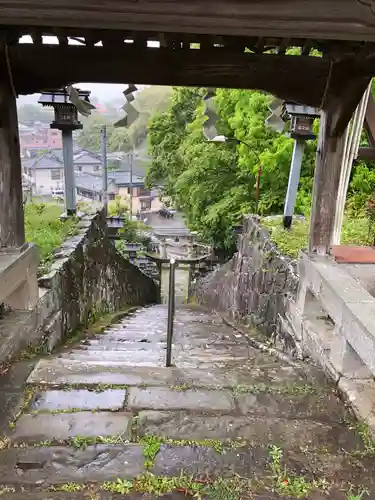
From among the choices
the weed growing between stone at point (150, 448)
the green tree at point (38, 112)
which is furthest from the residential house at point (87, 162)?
the weed growing between stone at point (150, 448)

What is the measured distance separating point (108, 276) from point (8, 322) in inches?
208

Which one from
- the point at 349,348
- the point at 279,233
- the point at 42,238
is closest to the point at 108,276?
the point at 42,238

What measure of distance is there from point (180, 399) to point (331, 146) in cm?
297

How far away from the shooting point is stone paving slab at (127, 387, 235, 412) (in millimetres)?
3154

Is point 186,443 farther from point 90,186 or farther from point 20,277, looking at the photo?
point 90,186

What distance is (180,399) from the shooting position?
327cm

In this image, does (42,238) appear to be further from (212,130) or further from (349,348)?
(349,348)

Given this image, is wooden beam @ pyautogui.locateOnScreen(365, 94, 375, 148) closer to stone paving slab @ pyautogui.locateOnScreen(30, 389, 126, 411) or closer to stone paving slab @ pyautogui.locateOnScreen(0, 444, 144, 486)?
stone paving slab @ pyautogui.locateOnScreen(30, 389, 126, 411)

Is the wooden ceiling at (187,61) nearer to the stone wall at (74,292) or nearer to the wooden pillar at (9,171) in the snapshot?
the wooden pillar at (9,171)

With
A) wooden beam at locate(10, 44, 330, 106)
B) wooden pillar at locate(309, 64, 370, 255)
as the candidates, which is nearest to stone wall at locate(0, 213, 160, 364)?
wooden beam at locate(10, 44, 330, 106)

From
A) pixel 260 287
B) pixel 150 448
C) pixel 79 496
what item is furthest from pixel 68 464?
pixel 260 287

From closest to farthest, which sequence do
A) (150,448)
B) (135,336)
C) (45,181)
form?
(150,448)
(135,336)
(45,181)

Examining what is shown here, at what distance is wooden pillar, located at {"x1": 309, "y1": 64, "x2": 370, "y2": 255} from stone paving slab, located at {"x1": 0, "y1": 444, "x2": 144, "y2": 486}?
308 cm

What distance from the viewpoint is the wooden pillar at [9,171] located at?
402 cm
